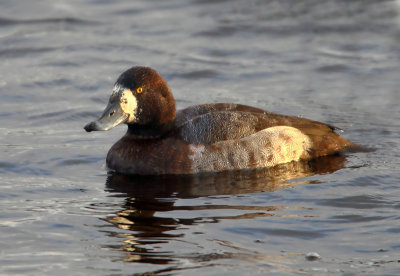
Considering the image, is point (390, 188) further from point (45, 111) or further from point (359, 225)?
point (45, 111)

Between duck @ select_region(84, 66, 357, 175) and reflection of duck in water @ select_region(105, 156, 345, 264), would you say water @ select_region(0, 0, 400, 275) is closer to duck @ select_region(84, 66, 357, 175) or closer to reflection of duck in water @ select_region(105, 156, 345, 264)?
reflection of duck in water @ select_region(105, 156, 345, 264)

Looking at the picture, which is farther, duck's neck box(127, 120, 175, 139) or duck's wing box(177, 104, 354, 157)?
duck's neck box(127, 120, 175, 139)

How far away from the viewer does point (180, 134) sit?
8539mm

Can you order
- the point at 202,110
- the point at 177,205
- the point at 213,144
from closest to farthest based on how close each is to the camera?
the point at 177,205, the point at 213,144, the point at 202,110

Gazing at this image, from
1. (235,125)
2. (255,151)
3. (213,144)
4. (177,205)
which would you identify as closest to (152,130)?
(213,144)

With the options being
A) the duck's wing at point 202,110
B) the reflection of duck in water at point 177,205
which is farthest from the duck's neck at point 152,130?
the reflection of duck in water at point 177,205

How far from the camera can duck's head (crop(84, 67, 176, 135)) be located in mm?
8438

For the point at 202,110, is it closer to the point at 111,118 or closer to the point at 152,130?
the point at 152,130

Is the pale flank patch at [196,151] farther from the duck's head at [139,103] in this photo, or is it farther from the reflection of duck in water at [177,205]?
the duck's head at [139,103]

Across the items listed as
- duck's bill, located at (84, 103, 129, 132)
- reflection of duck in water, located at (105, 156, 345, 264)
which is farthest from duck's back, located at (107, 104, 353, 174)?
duck's bill, located at (84, 103, 129, 132)

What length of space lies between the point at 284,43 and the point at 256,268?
799cm

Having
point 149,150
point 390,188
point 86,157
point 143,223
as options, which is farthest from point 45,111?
point 390,188

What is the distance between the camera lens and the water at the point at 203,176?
6363 mm

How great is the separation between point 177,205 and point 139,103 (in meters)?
1.47
